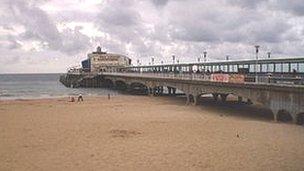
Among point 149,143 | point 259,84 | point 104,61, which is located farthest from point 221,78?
point 104,61

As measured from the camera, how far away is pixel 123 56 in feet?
469

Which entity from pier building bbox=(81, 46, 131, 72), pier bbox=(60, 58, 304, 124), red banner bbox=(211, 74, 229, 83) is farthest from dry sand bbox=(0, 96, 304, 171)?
pier building bbox=(81, 46, 131, 72)

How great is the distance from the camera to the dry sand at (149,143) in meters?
21.1

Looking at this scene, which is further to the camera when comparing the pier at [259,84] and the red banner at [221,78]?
the red banner at [221,78]

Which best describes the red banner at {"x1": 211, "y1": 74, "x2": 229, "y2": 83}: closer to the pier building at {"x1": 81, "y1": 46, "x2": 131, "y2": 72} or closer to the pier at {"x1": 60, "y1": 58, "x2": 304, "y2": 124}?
the pier at {"x1": 60, "y1": 58, "x2": 304, "y2": 124}

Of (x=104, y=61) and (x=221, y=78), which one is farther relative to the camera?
(x=104, y=61)

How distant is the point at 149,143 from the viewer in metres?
26.0

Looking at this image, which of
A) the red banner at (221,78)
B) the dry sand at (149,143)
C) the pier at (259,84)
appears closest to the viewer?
the dry sand at (149,143)

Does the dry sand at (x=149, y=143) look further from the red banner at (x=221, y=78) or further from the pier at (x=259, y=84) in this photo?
the red banner at (x=221, y=78)

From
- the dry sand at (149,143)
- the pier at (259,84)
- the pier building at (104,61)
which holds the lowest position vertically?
the dry sand at (149,143)

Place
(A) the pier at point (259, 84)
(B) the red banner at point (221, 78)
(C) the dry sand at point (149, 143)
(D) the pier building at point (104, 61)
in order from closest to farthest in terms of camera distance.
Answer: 1. (C) the dry sand at point (149, 143)
2. (A) the pier at point (259, 84)
3. (B) the red banner at point (221, 78)
4. (D) the pier building at point (104, 61)

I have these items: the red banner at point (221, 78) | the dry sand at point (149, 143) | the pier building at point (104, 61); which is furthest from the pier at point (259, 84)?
the pier building at point (104, 61)

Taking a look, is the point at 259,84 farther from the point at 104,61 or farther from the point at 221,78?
the point at 104,61

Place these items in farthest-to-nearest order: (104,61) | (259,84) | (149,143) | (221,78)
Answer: (104,61), (221,78), (259,84), (149,143)
